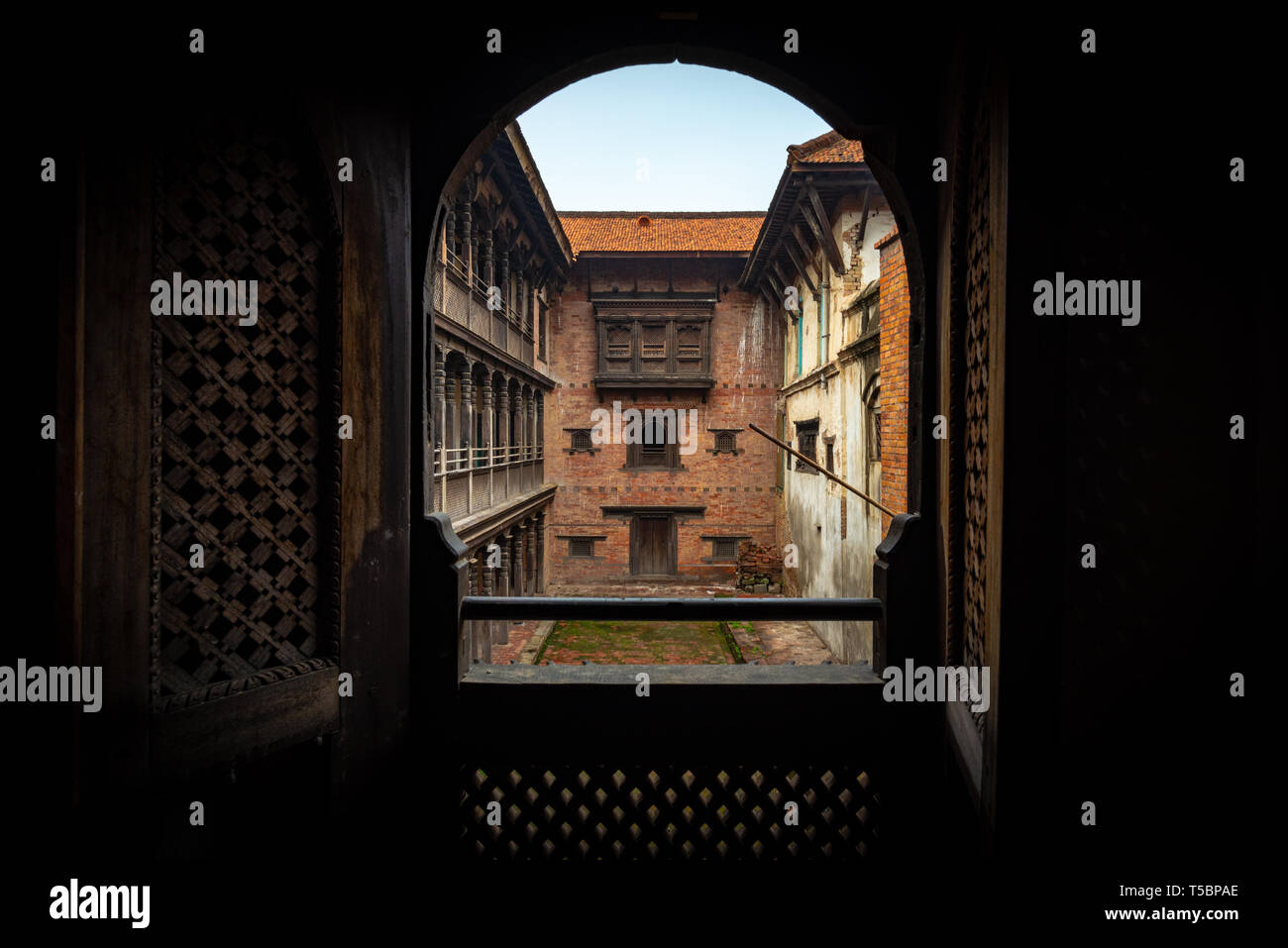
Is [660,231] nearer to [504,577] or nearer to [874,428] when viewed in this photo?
[504,577]

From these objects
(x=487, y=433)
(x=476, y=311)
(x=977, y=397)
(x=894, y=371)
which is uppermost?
(x=476, y=311)

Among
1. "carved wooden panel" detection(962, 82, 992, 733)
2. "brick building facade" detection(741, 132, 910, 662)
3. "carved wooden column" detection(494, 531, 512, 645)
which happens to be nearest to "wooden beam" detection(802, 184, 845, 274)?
"brick building facade" detection(741, 132, 910, 662)

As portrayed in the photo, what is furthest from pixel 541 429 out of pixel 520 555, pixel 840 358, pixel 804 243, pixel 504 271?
pixel 840 358

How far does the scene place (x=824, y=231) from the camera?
1310 centimetres

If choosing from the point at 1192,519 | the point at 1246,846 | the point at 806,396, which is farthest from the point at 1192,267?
the point at 806,396

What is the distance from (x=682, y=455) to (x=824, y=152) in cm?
1061

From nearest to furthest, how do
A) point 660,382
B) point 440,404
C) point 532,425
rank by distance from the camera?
1. point 440,404
2. point 532,425
3. point 660,382

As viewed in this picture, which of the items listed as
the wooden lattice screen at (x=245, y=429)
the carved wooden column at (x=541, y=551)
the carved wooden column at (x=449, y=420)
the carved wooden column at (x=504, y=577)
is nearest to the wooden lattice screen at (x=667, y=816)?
the wooden lattice screen at (x=245, y=429)

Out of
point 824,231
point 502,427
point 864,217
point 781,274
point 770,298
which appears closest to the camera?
point 864,217

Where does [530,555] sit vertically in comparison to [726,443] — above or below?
below

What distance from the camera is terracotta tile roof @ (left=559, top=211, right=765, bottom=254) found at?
21.2 m

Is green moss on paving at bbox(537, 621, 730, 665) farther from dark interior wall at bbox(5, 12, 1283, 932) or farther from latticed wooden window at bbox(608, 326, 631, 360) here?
dark interior wall at bbox(5, 12, 1283, 932)

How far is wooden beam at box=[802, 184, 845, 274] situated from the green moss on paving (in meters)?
8.22

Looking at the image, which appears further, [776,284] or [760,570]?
[760,570]
